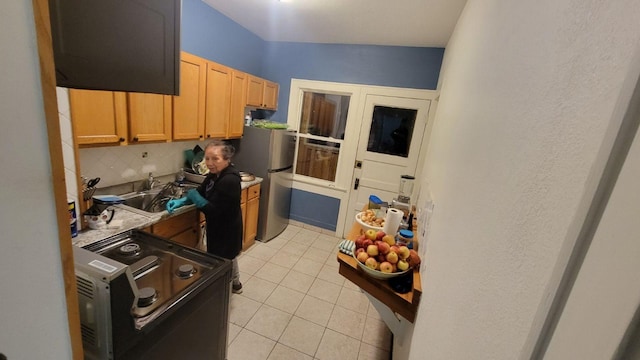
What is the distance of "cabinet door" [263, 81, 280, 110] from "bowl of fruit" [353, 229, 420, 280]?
2639mm

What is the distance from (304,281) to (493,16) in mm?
2574

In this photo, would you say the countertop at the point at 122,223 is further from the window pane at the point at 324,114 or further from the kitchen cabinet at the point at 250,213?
the window pane at the point at 324,114

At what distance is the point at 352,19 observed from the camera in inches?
101

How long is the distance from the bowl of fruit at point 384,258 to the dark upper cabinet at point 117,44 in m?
1.18

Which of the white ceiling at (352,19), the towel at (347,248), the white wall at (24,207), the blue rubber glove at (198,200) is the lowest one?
the towel at (347,248)

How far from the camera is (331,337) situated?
207cm

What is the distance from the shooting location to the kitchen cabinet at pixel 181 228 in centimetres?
195

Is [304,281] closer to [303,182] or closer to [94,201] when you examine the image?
[303,182]

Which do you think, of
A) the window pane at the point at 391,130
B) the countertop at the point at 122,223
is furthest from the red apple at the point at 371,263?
the window pane at the point at 391,130

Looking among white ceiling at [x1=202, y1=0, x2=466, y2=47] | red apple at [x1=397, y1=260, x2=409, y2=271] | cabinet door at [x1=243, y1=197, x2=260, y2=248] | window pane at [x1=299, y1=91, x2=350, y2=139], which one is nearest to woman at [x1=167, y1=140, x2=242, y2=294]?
cabinet door at [x1=243, y1=197, x2=260, y2=248]

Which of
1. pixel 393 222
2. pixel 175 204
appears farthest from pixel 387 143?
pixel 175 204

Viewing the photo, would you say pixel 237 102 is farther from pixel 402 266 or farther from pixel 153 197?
pixel 402 266

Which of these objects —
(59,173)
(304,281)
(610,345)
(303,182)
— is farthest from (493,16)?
(303,182)

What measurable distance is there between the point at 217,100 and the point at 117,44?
1969 mm
